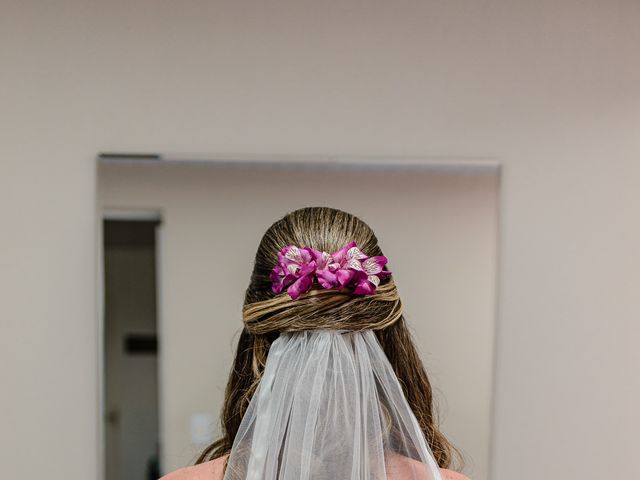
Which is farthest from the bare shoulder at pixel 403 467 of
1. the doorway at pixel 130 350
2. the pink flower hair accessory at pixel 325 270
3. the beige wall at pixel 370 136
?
the doorway at pixel 130 350

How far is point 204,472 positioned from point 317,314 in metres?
0.35

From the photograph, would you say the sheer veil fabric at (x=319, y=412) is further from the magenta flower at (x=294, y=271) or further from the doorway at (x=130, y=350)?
the doorway at (x=130, y=350)

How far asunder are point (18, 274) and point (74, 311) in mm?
124

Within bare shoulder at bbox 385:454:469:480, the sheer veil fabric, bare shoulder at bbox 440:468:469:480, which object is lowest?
bare shoulder at bbox 440:468:469:480

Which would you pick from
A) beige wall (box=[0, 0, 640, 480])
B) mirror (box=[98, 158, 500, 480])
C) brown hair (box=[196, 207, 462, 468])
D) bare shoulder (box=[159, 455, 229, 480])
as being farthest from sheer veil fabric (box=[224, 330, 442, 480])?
beige wall (box=[0, 0, 640, 480])

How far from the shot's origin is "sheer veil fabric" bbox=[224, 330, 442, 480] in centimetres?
84

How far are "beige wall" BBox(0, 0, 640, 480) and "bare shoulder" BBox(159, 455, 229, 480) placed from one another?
11.1 inches

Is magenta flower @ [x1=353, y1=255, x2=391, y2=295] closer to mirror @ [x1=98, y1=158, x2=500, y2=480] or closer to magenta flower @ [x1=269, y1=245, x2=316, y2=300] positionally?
magenta flower @ [x1=269, y1=245, x2=316, y2=300]

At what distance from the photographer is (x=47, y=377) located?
1180 mm

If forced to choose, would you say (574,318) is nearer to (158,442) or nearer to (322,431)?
(322,431)

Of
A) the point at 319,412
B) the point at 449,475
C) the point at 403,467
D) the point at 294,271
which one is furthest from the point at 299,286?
the point at 449,475

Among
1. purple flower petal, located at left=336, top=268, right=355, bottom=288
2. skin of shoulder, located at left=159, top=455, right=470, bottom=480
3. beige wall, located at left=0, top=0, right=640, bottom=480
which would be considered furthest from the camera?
beige wall, located at left=0, top=0, right=640, bottom=480

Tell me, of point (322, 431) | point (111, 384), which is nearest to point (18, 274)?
point (111, 384)

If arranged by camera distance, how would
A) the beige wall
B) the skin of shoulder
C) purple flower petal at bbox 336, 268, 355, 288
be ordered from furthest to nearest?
the beige wall → the skin of shoulder → purple flower petal at bbox 336, 268, 355, 288
